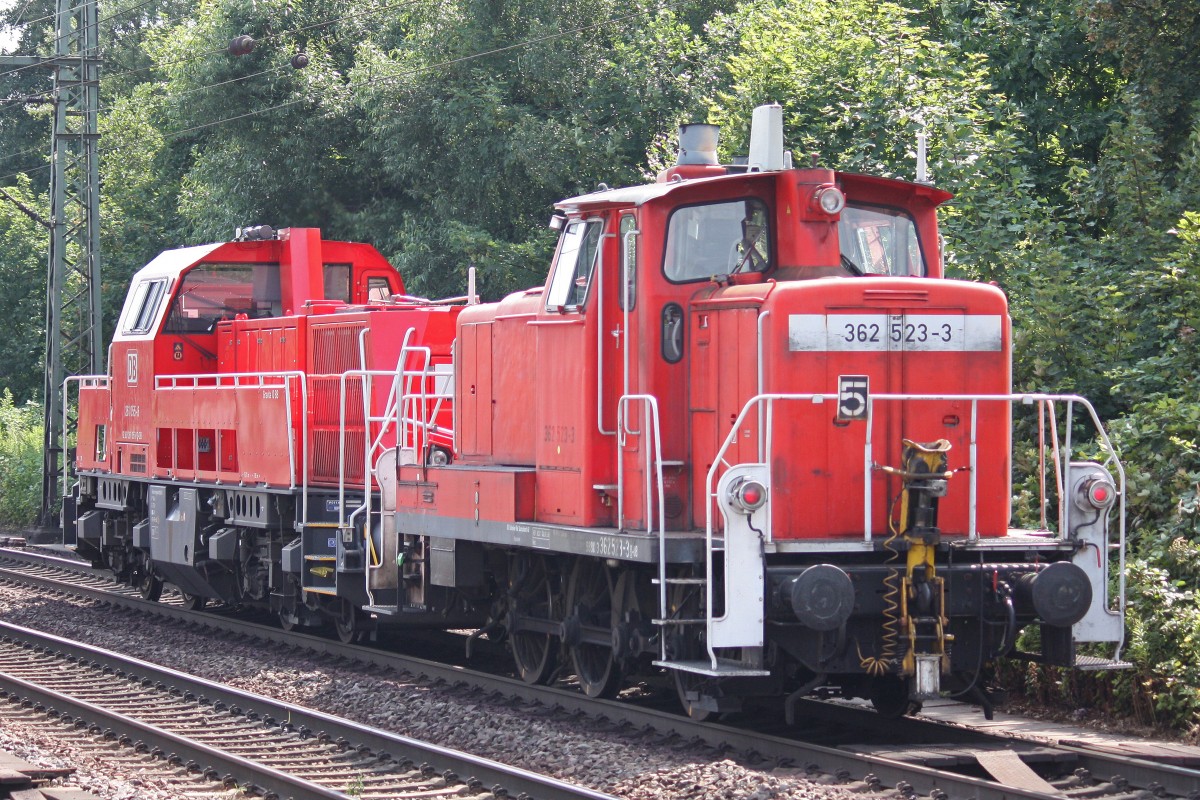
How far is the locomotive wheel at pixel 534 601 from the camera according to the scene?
1045 cm

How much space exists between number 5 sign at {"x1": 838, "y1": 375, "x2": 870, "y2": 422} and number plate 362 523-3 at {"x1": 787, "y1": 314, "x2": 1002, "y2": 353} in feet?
0.59

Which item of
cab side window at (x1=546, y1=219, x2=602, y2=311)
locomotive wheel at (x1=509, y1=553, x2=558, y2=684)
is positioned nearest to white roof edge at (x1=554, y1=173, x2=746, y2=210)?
cab side window at (x1=546, y1=219, x2=602, y2=311)

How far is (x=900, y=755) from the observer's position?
305 inches

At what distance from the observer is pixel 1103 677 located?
998cm

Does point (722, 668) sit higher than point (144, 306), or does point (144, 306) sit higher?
point (144, 306)

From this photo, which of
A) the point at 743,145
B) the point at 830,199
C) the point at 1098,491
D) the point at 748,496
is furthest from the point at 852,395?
the point at 743,145

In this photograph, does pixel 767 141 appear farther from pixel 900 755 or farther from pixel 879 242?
pixel 900 755

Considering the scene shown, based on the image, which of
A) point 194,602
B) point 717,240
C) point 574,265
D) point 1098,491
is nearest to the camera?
point 1098,491

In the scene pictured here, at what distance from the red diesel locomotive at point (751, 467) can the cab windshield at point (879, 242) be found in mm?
17

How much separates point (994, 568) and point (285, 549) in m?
7.08

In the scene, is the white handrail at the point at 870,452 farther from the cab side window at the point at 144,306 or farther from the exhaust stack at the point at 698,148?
the cab side window at the point at 144,306

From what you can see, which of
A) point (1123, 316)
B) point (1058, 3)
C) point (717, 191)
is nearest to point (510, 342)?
point (717, 191)

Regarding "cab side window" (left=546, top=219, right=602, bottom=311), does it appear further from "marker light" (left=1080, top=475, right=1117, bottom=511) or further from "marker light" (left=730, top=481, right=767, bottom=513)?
"marker light" (left=1080, top=475, right=1117, bottom=511)

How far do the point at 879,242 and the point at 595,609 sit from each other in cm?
299
